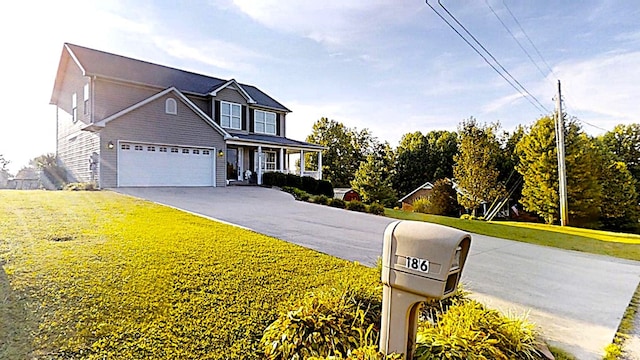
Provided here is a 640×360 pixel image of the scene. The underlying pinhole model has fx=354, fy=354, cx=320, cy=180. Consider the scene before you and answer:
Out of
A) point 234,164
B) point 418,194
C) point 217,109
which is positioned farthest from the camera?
point 418,194

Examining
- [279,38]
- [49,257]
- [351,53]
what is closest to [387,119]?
[351,53]

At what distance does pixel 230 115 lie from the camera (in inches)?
795

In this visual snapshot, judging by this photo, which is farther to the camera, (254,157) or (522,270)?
(254,157)

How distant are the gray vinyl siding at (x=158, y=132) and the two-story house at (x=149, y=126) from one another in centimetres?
3

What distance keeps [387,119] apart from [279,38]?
1694 centimetres

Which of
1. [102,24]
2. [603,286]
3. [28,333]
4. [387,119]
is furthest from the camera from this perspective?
[387,119]

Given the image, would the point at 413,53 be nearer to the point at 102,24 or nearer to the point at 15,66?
the point at 102,24

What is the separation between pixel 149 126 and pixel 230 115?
19.3 ft

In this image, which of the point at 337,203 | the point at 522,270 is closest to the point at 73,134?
the point at 337,203

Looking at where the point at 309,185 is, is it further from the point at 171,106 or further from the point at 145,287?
the point at 145,287

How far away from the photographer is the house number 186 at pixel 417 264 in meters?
2.02

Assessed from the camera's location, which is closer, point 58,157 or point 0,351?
point 0,351

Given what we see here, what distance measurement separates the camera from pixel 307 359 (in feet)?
7.90

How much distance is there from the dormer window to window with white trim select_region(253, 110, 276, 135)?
6231 mm
